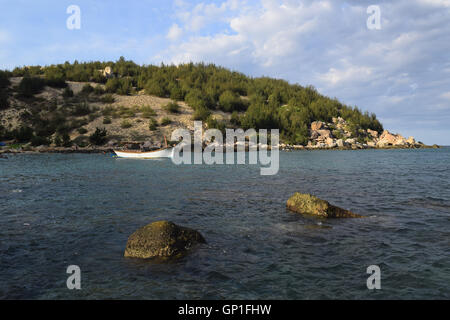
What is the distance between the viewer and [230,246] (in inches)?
305

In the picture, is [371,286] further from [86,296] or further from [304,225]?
[86,296]

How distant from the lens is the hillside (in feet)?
178

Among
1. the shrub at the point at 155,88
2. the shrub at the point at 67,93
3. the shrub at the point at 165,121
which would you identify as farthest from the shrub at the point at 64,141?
the shrub at the point at 155,88

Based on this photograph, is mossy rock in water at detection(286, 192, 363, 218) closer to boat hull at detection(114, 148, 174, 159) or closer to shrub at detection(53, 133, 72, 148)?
boat hull at detection(114, 148, 174, 159)

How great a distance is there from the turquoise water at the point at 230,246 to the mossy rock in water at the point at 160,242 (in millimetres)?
317

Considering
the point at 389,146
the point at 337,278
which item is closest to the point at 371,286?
the point at 337,278

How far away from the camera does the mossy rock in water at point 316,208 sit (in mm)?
10717

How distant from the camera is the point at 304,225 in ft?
31.7

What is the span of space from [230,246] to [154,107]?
6225cm

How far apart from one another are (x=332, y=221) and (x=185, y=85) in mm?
75182

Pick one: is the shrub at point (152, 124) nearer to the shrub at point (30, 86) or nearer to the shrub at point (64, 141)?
the shrub at point (64, 141)

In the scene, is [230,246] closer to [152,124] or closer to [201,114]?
[152,124]

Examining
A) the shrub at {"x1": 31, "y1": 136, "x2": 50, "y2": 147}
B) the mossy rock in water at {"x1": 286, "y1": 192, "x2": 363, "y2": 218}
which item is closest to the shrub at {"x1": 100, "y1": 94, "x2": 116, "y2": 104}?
the shrub at {"x1": 31, "y1": 136, "x2": 50, "y2": 147}

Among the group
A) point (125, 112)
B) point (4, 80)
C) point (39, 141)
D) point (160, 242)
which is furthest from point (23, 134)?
point (160, 242)
